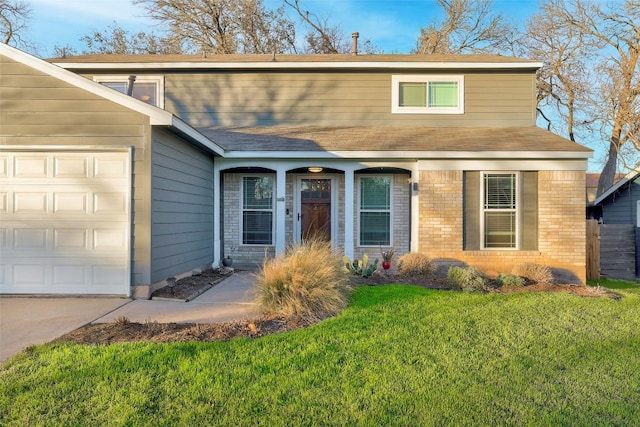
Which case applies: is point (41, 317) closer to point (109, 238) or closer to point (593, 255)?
point (109, 238)

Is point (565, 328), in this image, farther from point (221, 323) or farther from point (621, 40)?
point (621, 40)

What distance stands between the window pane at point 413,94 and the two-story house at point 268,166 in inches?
Result: 1.6

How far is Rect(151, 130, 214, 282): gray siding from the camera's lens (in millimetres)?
6633

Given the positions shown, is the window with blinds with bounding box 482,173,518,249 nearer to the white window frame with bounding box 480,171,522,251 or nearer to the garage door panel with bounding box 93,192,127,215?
the white window frame with bounding box 480,171,522,251

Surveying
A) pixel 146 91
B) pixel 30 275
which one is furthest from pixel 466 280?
pixel 146 91

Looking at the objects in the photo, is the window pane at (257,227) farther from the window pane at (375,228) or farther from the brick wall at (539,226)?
the brick wall at (539,226)

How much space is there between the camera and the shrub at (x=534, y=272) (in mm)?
8180

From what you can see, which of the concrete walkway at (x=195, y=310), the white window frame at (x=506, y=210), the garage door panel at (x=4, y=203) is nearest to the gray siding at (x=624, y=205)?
the white window frame at (x=506, y=210)

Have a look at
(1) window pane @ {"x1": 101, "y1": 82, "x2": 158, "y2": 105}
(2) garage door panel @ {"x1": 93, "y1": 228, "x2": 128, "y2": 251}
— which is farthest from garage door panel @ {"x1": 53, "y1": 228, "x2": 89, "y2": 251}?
(1) window pane @ {"x1": 101, "y1": 82, "x2": 158, "y2": 105}

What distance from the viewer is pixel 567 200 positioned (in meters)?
8.82

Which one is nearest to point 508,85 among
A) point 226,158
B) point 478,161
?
point 478,161

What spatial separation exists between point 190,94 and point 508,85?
355 inches

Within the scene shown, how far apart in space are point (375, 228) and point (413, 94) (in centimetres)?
405

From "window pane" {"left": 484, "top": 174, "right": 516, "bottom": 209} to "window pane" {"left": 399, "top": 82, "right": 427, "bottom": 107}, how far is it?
3167mm
